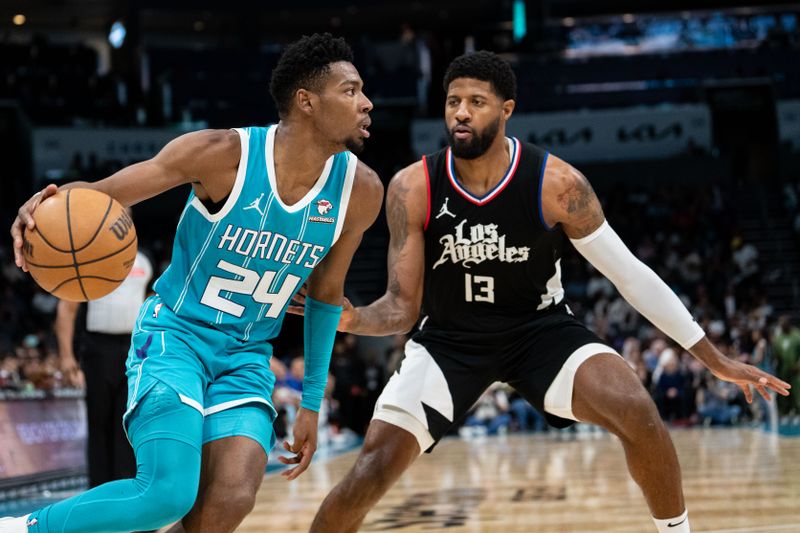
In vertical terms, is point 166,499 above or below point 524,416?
above

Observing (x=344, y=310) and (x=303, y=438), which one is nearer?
(x=303, y=438)

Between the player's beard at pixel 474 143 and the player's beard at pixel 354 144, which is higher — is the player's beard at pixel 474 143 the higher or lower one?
the higher one

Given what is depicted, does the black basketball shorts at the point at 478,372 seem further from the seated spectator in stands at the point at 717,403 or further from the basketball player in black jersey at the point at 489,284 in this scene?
the seated spectator in stands at the point at 717,403

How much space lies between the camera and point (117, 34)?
107 feet

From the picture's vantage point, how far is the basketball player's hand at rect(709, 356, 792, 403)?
14.4 feet

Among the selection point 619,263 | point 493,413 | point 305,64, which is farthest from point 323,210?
point 493,413

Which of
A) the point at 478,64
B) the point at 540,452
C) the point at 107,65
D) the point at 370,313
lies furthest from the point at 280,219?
the point at 107,65

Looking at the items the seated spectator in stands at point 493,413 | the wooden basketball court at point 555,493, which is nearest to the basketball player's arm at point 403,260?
the wooden basketball court at point 555,493

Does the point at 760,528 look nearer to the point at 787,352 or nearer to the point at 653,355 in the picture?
the point at 787,352

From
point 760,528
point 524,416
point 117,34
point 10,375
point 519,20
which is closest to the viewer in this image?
point 760,528

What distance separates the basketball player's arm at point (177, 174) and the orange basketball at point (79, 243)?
0.04 meters

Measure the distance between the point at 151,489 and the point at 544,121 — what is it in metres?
23.0

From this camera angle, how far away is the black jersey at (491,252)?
4.68m

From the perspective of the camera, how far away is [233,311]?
3.93 metres
